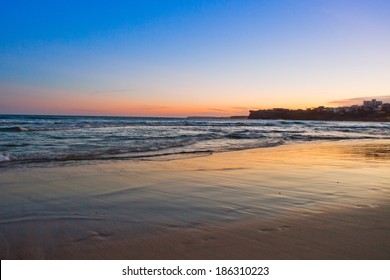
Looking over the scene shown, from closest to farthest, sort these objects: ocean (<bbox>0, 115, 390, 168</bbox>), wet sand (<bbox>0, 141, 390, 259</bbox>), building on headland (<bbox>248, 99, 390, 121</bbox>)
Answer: wet sand (<bbox>0, 141, 390, 259</bbox>), ocean (<bbox>0, 115, 390, 168</bbox>), building on headland (<bbox>248, 99, 390, 121</bbox>)

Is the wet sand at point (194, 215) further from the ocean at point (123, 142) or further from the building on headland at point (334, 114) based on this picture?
the building on headland at point (334, 114)

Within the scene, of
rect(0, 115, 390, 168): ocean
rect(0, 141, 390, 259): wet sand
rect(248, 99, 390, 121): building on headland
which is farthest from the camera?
rect(248, 99, 390, 121): building on headland

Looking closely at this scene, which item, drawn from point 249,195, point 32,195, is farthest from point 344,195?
point 32,195

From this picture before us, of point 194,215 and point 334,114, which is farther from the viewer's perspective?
point 334,114

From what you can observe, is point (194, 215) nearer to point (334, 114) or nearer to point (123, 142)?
point (123, 142)

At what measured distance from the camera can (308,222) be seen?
3.55m

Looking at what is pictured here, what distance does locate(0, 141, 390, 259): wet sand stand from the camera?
2814 millimetres

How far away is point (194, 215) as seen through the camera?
3.88 meters

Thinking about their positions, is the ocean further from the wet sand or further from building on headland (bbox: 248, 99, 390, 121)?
building on headland (bbox: 248, 99, 390, 121)

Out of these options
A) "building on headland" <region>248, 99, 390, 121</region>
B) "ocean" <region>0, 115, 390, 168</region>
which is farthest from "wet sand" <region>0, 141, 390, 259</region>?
"building on headland" <region>248, 99, 390, 121</region>

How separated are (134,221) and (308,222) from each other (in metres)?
1.96

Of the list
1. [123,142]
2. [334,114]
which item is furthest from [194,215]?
[334,114]

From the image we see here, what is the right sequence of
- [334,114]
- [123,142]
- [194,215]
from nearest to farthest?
[194,215], [123,142], [334,114]
